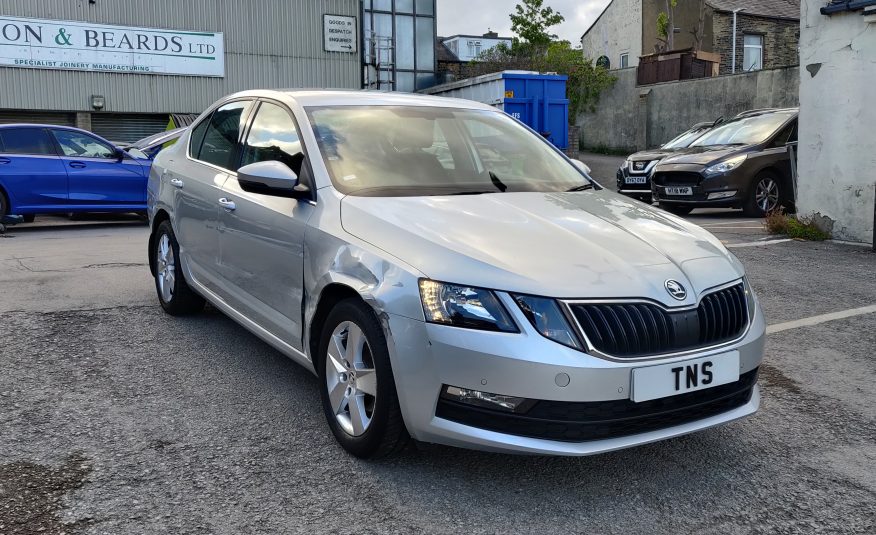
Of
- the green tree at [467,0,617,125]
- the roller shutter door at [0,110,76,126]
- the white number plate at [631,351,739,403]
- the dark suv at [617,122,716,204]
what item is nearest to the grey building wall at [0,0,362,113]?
the roller shutter door at [0,110,76,126]

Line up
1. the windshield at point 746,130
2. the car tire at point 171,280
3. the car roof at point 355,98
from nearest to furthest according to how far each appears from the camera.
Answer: the car roof at point 355,98, the car tire at point 171,280, the windshield at point 746,130

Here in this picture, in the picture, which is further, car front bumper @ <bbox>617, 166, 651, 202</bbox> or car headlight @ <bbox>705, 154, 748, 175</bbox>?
car front bumper @ <bbox>617, 166, 651, 202</bbox>

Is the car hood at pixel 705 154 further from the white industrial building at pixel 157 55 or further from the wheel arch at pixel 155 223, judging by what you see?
the white industrial building at pixel 157 55

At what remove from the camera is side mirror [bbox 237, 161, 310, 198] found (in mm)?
3873

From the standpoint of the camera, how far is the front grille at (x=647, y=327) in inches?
116

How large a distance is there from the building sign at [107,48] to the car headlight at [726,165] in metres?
18.4

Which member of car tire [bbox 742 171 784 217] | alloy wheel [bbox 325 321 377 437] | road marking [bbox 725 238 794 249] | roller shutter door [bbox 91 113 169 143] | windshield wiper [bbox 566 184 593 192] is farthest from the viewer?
roller shutter door [bbox 91 113 169 143]

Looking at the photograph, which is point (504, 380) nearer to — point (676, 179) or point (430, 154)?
point (430, 154)

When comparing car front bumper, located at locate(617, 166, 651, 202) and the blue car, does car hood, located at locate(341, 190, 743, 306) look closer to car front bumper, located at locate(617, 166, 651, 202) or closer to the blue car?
the blue car

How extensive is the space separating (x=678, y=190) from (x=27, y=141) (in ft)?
32.5

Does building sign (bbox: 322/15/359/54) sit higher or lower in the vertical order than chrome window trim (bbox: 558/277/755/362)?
higher

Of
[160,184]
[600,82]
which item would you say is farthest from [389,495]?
[600,82]

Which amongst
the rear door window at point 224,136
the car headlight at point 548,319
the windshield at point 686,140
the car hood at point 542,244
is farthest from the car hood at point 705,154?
the car headlight at point 548,319

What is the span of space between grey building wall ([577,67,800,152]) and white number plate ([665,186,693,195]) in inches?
412
